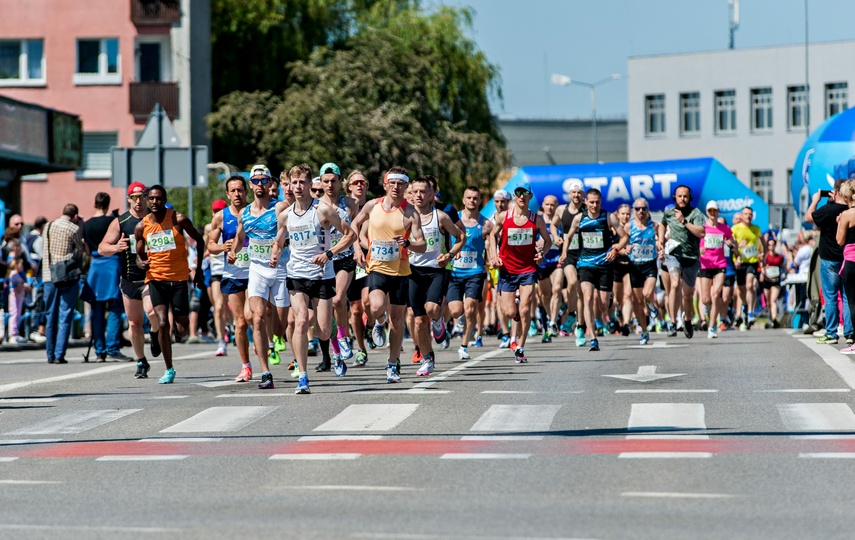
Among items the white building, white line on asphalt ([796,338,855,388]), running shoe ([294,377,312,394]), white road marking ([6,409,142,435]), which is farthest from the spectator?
the white building

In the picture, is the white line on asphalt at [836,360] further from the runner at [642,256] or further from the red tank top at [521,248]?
the red tank top at [521,248]

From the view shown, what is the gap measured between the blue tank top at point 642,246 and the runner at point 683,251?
7.4 inches

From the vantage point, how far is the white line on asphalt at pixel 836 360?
599 inches

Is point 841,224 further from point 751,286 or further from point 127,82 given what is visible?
point 127,82

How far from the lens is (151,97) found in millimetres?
52688

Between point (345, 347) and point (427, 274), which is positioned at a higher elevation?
point (427, 274)

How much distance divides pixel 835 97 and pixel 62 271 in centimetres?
6022

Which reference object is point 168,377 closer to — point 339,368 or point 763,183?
point 339,368

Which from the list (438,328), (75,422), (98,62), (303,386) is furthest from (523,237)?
(98,62)

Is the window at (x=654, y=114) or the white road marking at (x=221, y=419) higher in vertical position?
the window at (x=654, y=114)

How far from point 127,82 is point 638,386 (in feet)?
133

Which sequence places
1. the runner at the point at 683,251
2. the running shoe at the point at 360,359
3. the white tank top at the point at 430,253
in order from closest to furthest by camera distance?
the white tank top at the point at 430,253
the running shoe at the point at 360,359
the runner at the point at 683,251

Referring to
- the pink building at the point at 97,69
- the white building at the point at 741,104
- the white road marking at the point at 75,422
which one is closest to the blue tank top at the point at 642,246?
the white road marking at the point at 75,422

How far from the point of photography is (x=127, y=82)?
5306 cm
